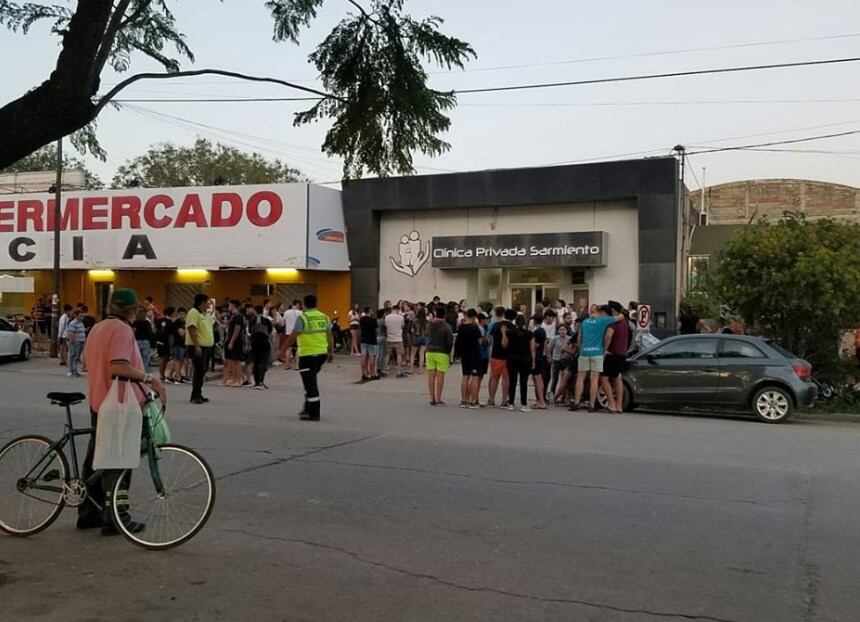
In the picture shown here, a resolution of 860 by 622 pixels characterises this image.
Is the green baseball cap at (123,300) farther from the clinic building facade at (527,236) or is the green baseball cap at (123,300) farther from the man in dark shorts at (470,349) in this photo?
the clinic building facade at (527,236)

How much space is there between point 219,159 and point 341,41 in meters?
45.3

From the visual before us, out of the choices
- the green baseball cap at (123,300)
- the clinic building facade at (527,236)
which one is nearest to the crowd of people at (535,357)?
the clinic building facade at (527,236)

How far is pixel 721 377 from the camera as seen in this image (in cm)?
1473

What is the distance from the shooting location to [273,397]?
55.6ft

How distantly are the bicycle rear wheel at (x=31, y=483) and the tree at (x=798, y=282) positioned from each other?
1348 centimetres

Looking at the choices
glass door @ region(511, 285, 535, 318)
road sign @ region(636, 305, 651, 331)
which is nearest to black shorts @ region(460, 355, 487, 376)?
road sign @ region(636, 305, 651, 331)

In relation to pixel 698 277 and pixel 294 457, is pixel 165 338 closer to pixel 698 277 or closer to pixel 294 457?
pixel 294 457

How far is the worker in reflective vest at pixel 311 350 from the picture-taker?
1307 centimetres

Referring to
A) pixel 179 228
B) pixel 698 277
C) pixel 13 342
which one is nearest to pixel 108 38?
pixel 13 342

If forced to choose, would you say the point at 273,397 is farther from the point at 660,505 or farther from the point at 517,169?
the point at 517,169

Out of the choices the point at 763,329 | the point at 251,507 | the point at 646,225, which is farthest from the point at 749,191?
the point at 251,507

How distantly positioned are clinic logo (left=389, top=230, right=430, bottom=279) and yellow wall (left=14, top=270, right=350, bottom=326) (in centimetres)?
191

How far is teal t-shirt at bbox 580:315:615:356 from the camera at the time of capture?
15.1 m

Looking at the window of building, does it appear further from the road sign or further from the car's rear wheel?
the car's rear wheel
